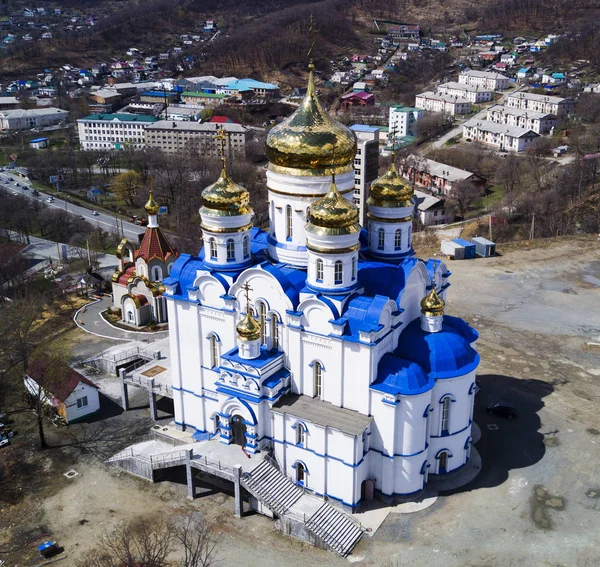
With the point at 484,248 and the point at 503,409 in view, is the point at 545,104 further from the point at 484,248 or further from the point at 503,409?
the point at 503,409

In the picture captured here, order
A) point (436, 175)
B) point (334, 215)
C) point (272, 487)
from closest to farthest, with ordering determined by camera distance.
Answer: point (334, 215) < point (272, 487) < point (436, 175)

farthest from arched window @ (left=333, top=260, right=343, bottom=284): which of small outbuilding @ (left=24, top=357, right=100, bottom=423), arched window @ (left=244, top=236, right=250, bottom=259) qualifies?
small outbuilding @ (left=24, top=357, right=100, bottom=423)

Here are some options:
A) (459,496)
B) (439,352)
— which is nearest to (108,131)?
(439,352)

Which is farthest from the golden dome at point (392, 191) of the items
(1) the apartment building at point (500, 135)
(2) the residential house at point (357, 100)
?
(2) the residential house at point (357, 100)

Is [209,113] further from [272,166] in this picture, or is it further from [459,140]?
[272,166]

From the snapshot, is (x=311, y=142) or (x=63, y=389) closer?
(x=311, y=142)

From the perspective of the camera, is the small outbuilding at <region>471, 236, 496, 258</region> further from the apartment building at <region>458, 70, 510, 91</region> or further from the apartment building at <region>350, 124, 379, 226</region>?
the apartment building at <region>458, 70, 510, 91</region>

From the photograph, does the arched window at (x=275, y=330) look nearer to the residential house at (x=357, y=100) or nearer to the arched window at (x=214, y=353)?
the arched window at (x=214, y=353)
